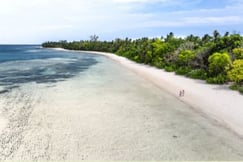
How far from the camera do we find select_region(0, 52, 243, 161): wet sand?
32.3ft

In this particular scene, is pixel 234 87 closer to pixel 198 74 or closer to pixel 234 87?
pixel 234 87

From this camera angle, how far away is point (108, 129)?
1238 centimetres

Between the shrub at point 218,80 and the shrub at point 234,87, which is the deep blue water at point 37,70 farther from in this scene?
the shrub at point 234,87

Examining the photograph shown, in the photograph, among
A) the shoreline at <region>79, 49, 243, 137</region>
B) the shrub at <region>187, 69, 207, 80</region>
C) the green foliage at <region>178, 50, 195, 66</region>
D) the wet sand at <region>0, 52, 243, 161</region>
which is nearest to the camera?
the wet sand at <region>0, 52, 243, 161</region>

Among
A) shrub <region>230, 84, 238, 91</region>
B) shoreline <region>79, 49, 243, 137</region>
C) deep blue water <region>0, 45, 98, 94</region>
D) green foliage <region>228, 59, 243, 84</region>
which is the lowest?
deep blue water <region>0, 45, 98, 94</region>

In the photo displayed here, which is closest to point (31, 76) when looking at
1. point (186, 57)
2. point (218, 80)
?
point (186, 57)

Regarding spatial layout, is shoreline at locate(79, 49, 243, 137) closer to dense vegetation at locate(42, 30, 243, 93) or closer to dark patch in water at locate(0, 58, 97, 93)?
dense vegetation at locate(42, 30, 243, 93)

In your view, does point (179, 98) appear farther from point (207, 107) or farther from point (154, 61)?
point (154, 61)

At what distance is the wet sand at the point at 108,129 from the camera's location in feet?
32.3

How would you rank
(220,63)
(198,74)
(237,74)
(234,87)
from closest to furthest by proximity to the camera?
(234,87)
(237,74)
(220,63)
(198,74)

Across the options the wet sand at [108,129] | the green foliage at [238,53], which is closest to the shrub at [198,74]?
the green foliage at [238,53]

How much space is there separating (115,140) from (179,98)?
820 centimetres

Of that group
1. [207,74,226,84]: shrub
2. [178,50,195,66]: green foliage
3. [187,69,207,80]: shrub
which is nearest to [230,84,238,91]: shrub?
[207,74,226,84]: shrub

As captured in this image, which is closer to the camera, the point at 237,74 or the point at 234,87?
the point at 234,87
